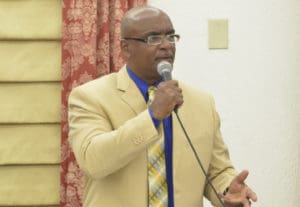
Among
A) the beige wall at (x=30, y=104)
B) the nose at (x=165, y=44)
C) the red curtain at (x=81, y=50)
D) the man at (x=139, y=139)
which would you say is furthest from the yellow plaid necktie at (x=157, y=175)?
the beige wall at (x=30, y=104)

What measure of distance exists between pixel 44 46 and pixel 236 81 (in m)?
0.90

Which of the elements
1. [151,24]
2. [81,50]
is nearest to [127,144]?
[151,24]

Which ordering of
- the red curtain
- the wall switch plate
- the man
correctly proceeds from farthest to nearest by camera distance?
the wall switch plate, the red curtain, the man

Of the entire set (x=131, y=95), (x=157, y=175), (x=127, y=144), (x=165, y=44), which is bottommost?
(x=157, y=175)

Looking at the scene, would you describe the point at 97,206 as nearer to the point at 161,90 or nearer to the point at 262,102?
the point at 161,90

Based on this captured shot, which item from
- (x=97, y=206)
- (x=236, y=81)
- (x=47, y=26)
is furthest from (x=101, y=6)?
(x=97, y=206)

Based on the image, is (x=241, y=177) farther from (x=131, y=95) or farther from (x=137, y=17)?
(x=137, y=17)

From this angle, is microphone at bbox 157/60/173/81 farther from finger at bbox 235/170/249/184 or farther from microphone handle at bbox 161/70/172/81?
finger at bbox 235/170/249/184

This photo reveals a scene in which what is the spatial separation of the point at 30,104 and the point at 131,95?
1.02 metres

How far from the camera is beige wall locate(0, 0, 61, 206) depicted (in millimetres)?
2627

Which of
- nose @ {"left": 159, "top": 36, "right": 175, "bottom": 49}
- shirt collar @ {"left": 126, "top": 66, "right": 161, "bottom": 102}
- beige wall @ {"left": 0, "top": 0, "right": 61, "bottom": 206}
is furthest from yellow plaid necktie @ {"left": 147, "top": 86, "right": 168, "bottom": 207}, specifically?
beige wall @ {"left": 0, "top": 0, "right": 61, "bottom": 206}

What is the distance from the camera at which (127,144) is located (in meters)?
1.56

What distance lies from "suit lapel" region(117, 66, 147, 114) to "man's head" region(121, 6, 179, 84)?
1.5 inches

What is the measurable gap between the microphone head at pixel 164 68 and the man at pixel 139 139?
0.08 meters
